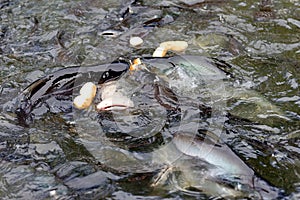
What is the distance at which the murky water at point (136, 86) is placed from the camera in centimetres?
249

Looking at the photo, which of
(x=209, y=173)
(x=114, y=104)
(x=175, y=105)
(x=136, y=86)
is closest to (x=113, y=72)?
(x=136, y=86)

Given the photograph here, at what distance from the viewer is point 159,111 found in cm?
290

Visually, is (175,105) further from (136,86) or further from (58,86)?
(58,86)

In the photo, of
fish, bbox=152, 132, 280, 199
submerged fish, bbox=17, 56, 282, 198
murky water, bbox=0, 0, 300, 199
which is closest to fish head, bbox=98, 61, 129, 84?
submerged fish, bbox=17, 56, 282, 198

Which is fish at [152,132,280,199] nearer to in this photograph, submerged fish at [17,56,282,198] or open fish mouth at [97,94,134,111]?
submerged fish at [17,56,282,198]

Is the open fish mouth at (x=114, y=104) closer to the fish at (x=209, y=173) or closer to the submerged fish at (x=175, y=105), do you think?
the submerged fish at (x=175, y=105)

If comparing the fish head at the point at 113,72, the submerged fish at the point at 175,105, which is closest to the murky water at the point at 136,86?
the submerged fish at the point at 175,105

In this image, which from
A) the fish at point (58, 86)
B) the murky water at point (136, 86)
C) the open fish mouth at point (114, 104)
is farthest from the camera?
the fish at point (58, 86)

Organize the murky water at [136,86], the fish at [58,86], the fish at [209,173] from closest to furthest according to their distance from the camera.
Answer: the fish at [209,173], the murky water at [136,86], the fish at [58,86]

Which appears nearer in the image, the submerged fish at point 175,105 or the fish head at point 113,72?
the submerged fish at point 175,105

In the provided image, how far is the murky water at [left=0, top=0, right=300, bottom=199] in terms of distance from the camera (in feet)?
8.16

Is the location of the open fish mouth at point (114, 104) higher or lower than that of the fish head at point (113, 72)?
lower

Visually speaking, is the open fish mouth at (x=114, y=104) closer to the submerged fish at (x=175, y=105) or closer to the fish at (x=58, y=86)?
the submerged fish at (x=175, y=105)

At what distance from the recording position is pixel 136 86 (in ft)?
10.2
